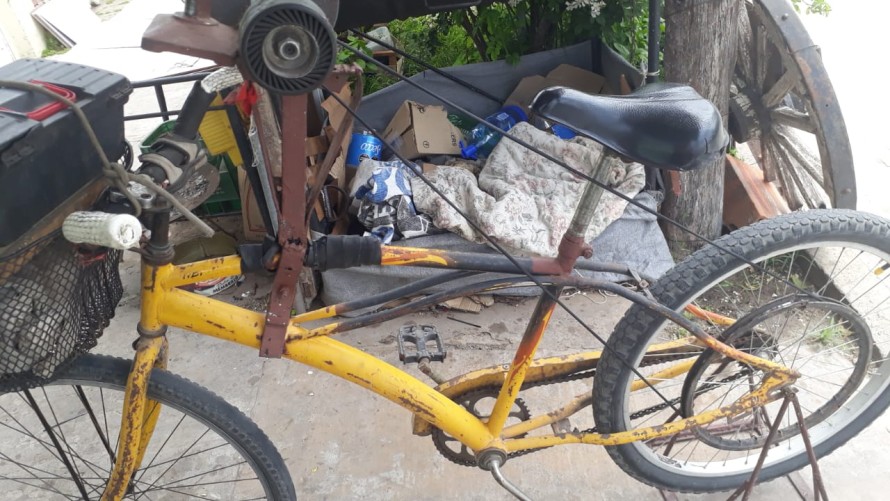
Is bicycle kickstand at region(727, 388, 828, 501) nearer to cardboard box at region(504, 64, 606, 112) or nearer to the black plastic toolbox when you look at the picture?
the black plastic toolbox

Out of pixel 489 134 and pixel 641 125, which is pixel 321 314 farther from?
pixel 489 134

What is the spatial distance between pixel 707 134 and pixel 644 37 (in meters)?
2.81

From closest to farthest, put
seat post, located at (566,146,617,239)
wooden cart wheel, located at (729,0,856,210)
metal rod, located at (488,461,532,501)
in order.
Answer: seat post, located at (566,146,617,239)
metal rod, located at (488,461,532,501)
wooden cart wheel, located at (729,0,856,210)

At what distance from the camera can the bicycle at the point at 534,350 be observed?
1342mm

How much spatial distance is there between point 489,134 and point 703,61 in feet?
3.91

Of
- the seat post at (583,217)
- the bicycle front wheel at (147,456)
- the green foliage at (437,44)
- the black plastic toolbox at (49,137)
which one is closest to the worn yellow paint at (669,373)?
the seat post at (583,217)

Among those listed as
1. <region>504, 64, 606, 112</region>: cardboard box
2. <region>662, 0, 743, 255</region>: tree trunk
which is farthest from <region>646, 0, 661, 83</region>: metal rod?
<region>504, 64, 606, 112</region>: cardboard box

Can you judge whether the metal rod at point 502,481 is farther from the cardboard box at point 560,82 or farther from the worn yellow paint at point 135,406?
the cardboard box at point 560,82

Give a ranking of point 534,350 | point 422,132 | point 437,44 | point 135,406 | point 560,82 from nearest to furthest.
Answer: point 135,406
point 534,350
point 422,132
point 560,82
point 437,44

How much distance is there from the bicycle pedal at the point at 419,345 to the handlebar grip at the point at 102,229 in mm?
876

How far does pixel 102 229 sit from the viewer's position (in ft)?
3.44

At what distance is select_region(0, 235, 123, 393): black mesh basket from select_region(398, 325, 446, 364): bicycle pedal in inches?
32.1

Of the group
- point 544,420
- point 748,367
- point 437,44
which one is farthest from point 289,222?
point 437,44

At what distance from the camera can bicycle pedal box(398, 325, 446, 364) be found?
1.77 meters
